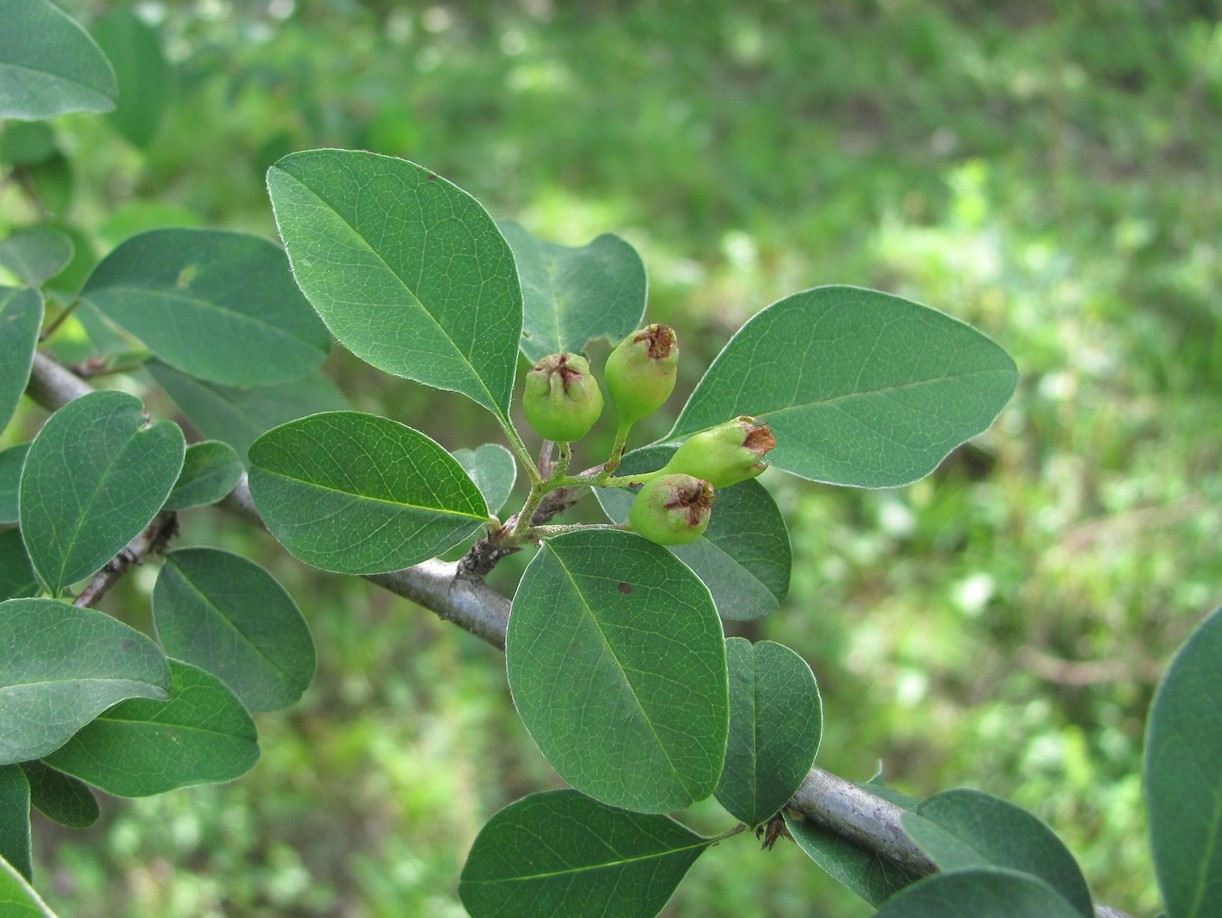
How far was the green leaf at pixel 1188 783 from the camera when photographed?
16.0 inches

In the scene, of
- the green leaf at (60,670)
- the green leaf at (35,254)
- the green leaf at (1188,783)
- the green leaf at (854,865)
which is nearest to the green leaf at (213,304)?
the green leaf at (35,254)

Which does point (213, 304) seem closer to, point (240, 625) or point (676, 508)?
point (240, 625)

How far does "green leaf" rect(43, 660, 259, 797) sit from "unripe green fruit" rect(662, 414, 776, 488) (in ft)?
0.94

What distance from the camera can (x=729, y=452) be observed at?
1.59ft

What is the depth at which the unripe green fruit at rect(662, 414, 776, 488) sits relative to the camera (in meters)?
0.48

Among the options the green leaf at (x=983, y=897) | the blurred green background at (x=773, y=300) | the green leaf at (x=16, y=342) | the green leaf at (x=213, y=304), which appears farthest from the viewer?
the blurred green background at (x=773, y=300)

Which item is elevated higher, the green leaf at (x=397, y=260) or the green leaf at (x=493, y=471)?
the green leaf at (x=397, y=260)

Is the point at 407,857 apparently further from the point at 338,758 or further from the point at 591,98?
the point at 591,98

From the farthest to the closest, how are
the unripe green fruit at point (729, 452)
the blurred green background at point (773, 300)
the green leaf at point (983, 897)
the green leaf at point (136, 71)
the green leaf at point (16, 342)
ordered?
the blurred green background at point (773, 300)
the green leaf at point (136, 71)
the green leaf at point (16, 342)
the unripe green fruit at point (729, 452)
the green leaf at point (983, 897)

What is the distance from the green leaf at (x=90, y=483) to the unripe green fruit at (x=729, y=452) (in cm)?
30

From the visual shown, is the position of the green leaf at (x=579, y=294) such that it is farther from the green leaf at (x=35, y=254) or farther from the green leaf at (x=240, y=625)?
the green leaf at (x=35, y=254)

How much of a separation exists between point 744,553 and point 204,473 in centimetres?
35

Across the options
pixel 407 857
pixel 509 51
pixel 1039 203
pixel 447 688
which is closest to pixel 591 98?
pixel 509 51

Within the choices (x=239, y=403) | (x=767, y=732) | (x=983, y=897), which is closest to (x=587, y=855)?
(x=767, y=732)
